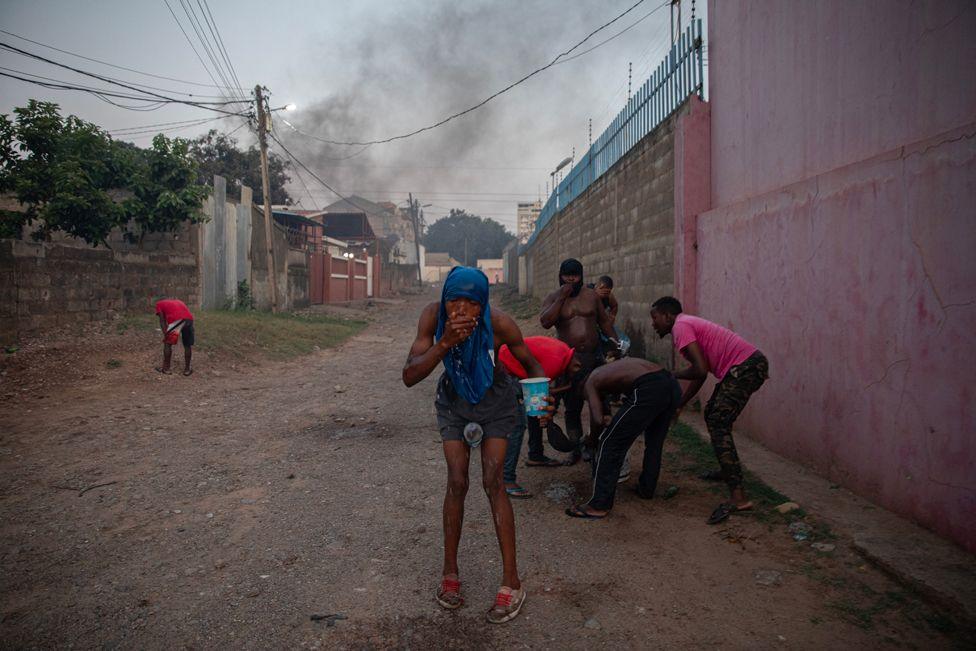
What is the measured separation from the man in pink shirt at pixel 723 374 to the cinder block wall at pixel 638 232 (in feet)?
10.9

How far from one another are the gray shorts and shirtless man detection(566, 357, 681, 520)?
1136 mm

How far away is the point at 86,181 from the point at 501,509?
39.7 feet

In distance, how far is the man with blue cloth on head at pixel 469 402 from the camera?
2734 millimetres

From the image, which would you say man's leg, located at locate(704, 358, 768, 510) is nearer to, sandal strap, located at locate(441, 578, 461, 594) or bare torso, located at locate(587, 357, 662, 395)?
bare torso, located at locate(587, 357, 662, 395)

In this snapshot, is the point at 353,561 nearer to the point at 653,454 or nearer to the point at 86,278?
the point at 653,454

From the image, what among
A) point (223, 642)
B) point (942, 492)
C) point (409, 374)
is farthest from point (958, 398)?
point (223, 642)

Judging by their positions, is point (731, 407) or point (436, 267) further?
point (436, 267)

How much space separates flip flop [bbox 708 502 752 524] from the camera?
12.2 feet

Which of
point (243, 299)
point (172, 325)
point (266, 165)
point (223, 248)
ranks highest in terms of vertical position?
point (266, 165)

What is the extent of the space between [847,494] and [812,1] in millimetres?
3613

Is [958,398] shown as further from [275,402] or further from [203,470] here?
[275,402]

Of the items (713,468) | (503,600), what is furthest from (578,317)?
(503,600)

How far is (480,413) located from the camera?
287 centimetres

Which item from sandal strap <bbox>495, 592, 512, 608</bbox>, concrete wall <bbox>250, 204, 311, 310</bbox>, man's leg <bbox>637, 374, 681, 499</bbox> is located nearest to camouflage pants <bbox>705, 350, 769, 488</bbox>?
man's leg <bbox>637, 374, 681, 499</bbox>
